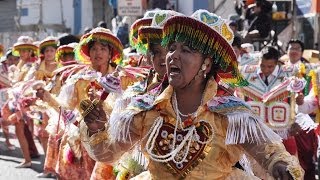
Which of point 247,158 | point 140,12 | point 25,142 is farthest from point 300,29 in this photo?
point 247,158

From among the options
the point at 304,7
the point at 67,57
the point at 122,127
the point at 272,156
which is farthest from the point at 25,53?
the point at 272,156

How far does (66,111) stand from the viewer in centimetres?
663

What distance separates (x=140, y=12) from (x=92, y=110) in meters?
11.0

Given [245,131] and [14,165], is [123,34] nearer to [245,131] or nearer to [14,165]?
[14,165]

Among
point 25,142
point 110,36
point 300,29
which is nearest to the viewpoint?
point 110,36

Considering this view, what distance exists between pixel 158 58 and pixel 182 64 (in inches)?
44.1

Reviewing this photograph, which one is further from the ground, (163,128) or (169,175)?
(163,128)

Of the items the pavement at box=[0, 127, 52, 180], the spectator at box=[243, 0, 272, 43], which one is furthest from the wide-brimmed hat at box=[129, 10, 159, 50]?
the spectator at box=[243, 0, 272, 43]

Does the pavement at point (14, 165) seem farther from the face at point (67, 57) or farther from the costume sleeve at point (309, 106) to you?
the costume sleeve at point (309, 106)

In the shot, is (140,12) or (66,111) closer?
(66,111)

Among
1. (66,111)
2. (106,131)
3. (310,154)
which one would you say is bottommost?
(310,154)

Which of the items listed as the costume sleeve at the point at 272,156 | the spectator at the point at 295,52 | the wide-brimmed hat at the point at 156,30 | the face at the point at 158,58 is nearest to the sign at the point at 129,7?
the spectator at the point at 295,52

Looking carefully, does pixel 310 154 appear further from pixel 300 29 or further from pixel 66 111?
pixel 300 29

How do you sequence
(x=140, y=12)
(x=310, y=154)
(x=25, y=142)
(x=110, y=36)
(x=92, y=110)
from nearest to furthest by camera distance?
(x=92, y=110) → (x=110, y=36) → (x=310, y=154) → (x=25, y=142) → (x=140, y=12)
